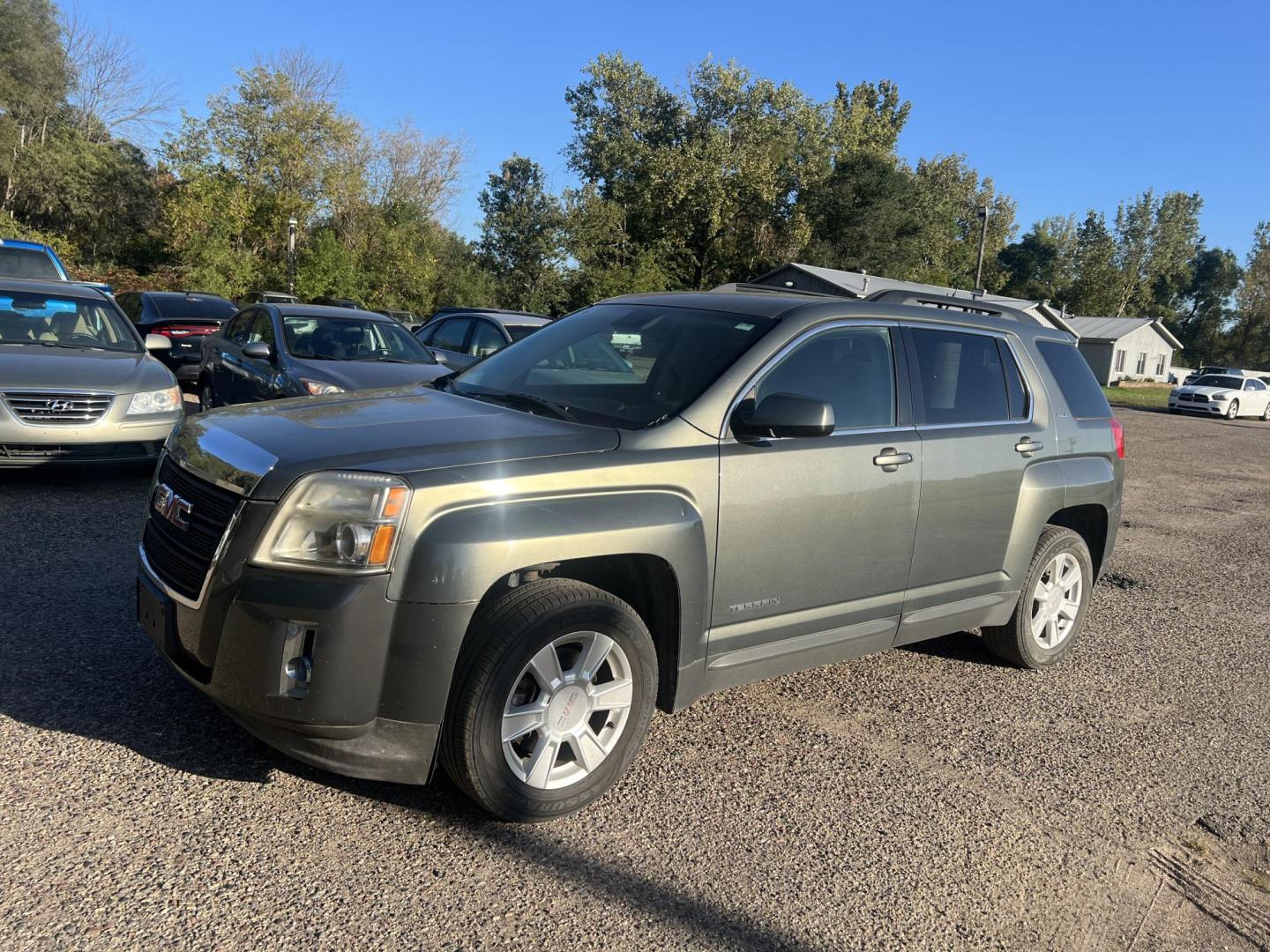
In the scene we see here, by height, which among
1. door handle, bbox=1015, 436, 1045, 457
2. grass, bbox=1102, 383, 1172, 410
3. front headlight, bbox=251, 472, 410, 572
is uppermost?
grass, bbox=1102, 383, 1172, 410

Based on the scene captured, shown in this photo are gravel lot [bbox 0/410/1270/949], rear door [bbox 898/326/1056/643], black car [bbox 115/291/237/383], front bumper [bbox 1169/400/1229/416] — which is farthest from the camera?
front bumper [bbox 1169/400/1229/416]

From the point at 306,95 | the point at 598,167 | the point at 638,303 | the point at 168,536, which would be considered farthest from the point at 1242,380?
the point at 306,95

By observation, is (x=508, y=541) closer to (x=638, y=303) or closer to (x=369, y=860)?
(x=369, y=860)

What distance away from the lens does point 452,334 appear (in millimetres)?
12641

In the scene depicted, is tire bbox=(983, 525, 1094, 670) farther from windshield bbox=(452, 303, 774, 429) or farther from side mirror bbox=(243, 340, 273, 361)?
side mirror bbox=(243, 340, 273, 361)

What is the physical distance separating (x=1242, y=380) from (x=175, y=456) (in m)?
38.5

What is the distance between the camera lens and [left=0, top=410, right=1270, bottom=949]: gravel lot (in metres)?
2.67

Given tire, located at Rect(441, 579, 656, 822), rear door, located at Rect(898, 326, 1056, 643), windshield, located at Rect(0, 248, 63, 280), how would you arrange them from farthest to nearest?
windshield, located at Rect(0, 248, 63, 280) < rear door, located at Rect(898, 326, 1056, 643) < tire, located at Rect(441, 579, 656, 822)

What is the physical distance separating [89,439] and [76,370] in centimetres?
61

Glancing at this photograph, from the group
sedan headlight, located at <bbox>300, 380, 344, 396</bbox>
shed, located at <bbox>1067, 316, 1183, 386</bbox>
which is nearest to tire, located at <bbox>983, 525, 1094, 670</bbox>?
sedan headlight, located at <bbox>300, 380, 344, 396</bbox>

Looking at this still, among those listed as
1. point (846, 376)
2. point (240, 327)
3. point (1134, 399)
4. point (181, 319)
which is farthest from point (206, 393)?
point (1134, 399)

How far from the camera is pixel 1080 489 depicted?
5047 mm

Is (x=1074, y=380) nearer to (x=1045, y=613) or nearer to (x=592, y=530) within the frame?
(x=1045, y=613)

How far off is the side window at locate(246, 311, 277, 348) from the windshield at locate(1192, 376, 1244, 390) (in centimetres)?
3394
